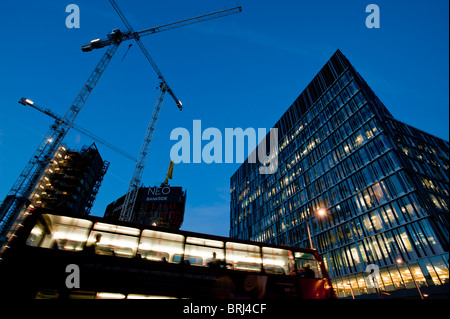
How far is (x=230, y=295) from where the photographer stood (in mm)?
10547

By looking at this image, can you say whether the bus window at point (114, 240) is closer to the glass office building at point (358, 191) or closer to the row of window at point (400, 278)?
the glass office building at point (358, 191)

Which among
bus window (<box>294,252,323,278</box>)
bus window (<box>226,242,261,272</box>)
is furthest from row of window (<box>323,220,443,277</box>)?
bus window (<box>226,242,261,272</box>)

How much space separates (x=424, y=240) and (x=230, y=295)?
3203 centimetres

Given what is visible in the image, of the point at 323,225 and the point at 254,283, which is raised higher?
the point at 323,225

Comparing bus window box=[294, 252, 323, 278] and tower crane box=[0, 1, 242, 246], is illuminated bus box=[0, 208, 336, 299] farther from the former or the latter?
tower crane box=[0, 1, 242, 246]

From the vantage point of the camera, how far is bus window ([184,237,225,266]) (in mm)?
10874

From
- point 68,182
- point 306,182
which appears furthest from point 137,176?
point 306,182

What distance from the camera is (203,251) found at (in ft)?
36.8

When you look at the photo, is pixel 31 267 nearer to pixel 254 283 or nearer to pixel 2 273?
pixel 2 273

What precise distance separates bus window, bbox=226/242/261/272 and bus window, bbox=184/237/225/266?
1.50ft

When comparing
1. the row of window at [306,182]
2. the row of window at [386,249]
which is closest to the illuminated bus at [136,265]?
the row of window at [386,249]

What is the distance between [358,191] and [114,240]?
40811mm
